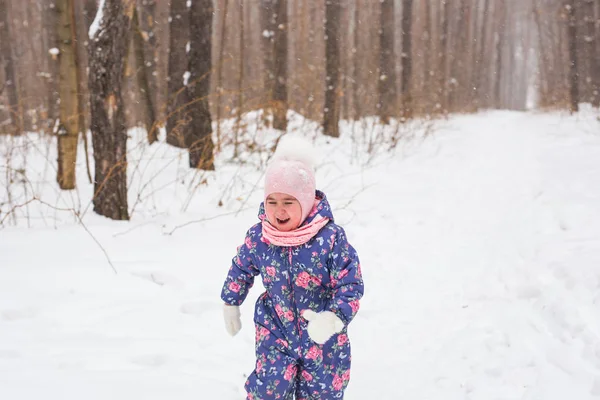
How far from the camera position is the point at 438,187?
8.55 meters

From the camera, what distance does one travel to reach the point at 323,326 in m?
2.16

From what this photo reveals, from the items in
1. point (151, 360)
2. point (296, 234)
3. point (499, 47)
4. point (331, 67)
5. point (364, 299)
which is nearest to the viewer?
point (296, 234)

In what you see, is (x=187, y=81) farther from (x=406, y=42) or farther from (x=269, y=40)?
(x=406, y=42)

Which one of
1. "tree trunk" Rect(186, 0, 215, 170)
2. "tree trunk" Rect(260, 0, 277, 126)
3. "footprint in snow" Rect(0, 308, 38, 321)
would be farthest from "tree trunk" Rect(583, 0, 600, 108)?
"footprint in snow" Rect(0, 308, 38, 321)

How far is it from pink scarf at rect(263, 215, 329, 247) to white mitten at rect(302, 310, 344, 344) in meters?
0.32

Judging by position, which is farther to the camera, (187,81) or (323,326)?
(187,81)

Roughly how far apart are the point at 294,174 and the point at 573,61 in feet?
60.5

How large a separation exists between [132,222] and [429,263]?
309 cm

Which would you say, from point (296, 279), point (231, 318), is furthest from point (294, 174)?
point (231, 318)

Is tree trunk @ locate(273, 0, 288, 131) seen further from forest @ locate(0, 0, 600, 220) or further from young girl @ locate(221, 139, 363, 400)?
young girl @ locate(221, 139, 363, 400)

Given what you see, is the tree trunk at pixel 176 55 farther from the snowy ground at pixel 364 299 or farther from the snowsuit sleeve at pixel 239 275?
the snowsuit sleeve at pixel 239 275

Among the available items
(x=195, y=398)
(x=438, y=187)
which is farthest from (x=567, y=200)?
(x=195, y=398)

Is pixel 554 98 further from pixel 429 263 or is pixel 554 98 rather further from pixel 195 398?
pixel 195 398

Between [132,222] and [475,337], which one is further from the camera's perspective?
[132,222]
